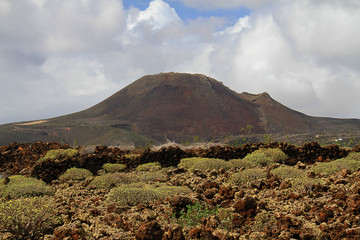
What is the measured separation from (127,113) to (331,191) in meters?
51.4

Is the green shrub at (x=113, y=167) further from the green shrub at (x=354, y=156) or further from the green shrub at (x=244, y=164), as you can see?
the green shrub at (x=354, y=156)

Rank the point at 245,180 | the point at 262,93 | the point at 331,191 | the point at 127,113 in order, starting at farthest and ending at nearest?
the point at 262,93 → the point at 127,113 → the point at 245,180 → the point at 331,191

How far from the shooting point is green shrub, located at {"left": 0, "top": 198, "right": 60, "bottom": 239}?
5066 millimetres

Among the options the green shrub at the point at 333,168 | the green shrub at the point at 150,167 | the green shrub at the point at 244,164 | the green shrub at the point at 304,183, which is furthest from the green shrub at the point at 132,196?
the green shrub at the point at 333,168

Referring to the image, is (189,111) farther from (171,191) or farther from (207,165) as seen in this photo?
(171,191)

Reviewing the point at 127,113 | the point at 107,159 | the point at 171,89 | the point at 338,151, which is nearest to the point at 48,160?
the point at 107,159

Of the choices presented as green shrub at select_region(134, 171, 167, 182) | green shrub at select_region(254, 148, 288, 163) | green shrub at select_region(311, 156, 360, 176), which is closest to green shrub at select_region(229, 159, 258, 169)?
green shrub at select_region(254, 148, 288, 163)

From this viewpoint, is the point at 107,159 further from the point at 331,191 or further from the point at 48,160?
the point at 331,191

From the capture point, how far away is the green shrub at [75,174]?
381 inches

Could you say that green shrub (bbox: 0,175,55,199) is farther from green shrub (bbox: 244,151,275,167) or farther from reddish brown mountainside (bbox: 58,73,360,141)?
reddish brown mountainside (bbox: 58,73,360,141)

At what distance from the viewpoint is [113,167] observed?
1095 centimetres

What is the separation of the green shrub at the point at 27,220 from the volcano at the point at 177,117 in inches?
1350

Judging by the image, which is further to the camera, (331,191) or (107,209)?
(331,191)

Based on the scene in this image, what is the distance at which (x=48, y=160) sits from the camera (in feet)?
35.1
